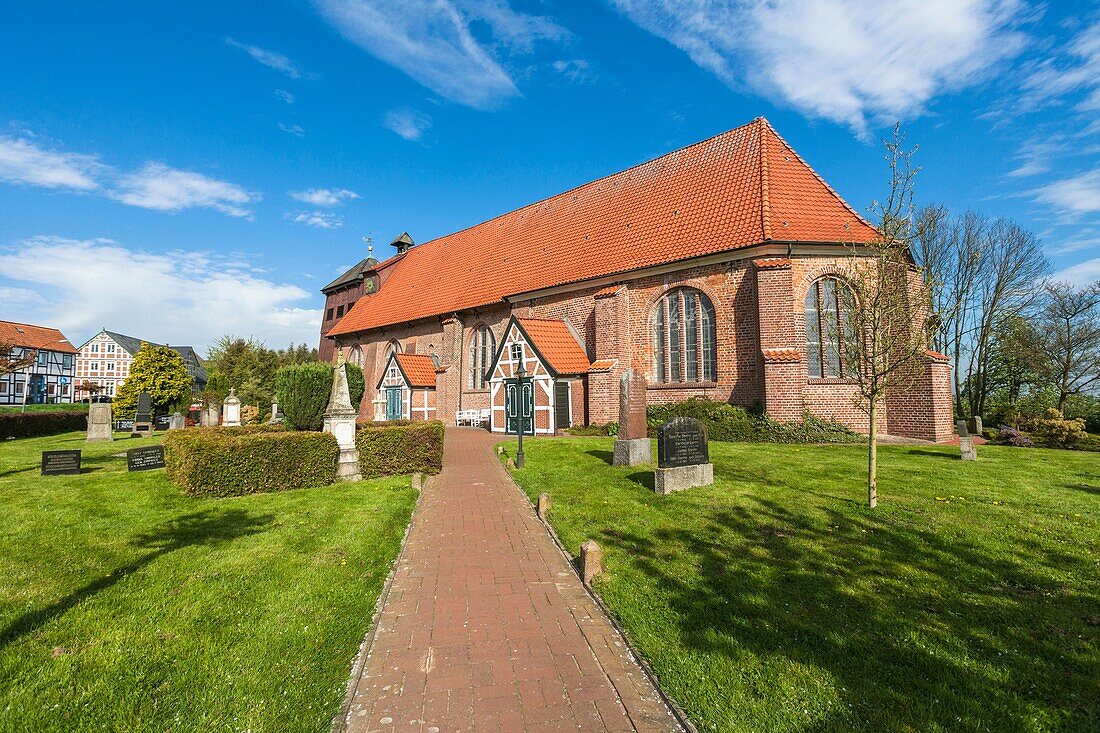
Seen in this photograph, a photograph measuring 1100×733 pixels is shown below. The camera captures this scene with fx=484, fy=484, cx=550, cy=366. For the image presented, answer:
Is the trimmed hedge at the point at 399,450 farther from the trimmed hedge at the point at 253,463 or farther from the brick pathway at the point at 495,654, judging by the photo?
the brick pathway at the point at 495,654

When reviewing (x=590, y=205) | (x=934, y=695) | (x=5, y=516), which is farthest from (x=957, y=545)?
(x=590, y=205)

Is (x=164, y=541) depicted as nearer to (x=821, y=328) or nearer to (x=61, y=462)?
(x=61, y=462)

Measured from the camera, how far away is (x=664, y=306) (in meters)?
18.4

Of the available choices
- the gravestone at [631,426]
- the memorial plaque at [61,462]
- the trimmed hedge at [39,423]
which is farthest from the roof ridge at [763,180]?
the trimmed hedge at [39,423]

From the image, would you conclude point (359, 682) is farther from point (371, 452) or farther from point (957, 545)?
point (371, 452)

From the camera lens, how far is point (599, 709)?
304 centimetres

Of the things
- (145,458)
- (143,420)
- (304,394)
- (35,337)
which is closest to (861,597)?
(145,458)

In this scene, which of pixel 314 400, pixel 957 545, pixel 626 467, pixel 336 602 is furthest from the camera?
pixel 314 400

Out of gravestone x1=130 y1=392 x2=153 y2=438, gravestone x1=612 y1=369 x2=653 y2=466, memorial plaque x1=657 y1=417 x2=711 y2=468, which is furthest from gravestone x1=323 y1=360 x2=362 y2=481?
gravestone x1=130 y1=392 x2=153 y2=438

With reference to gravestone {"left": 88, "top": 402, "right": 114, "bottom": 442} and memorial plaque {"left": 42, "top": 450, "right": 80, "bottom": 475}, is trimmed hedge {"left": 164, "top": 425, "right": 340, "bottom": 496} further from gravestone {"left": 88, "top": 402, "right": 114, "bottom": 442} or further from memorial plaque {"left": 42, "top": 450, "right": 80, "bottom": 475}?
gravestone {"left": 88, "top": 402, "right": 114, "bottom": 442}

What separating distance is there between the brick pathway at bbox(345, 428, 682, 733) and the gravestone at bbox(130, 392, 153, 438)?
23544 mm

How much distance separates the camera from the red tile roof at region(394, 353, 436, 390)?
26172 mm

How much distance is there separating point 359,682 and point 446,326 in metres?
23.7

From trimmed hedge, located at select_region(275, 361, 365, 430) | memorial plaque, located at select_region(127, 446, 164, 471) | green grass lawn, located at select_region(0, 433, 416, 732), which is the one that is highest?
trimmed hedge, located at select_region(275, 361, 365, 430)
